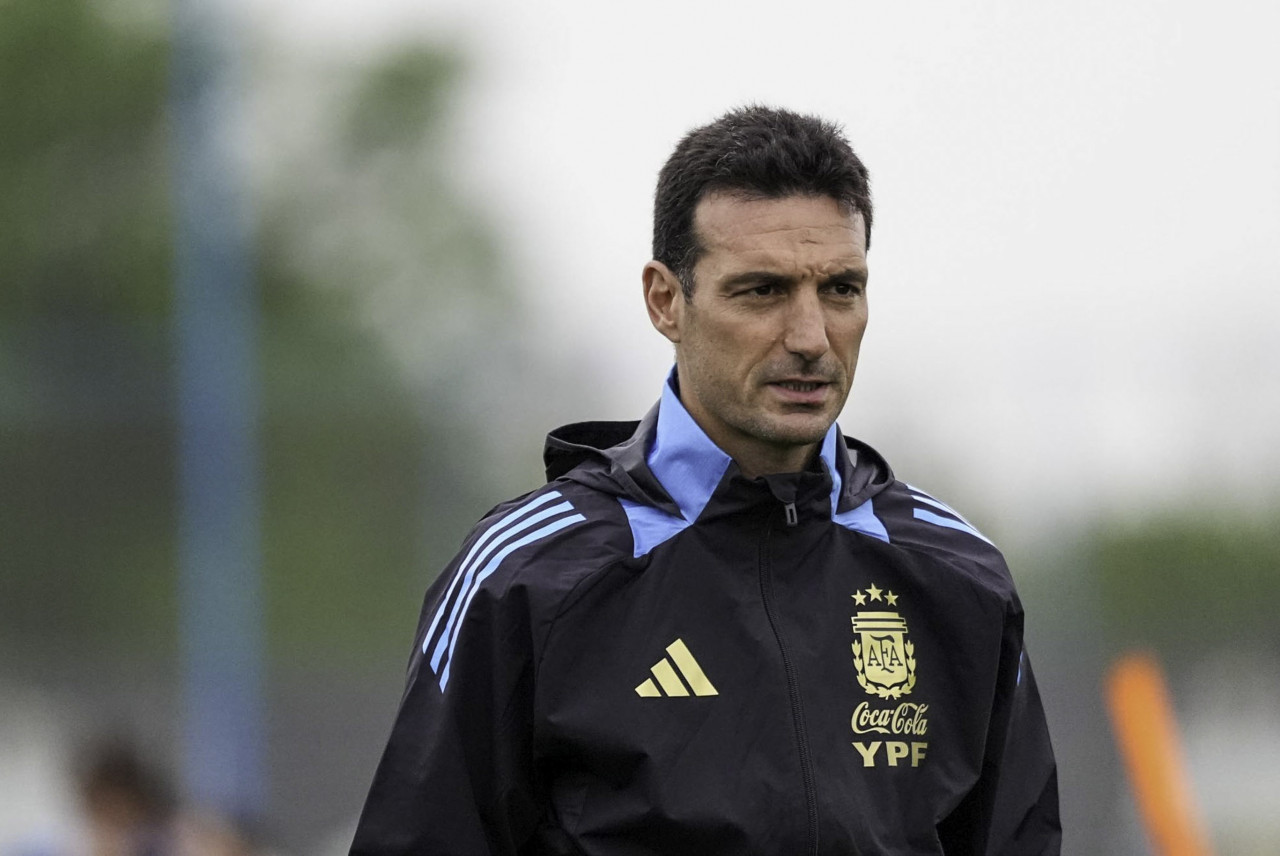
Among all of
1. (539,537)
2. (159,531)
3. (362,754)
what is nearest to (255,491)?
(159,531)

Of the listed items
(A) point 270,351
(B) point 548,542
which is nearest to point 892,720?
(B) point 548,542

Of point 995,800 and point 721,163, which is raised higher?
point 721,163

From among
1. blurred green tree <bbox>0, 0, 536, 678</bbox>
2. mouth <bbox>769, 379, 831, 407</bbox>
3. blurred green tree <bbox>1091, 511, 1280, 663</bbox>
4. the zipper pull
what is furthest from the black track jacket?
blurred green tree <bbox>0, 0, 536, 678</bbox>

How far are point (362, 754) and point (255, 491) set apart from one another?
1182mm

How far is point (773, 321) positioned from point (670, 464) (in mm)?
249

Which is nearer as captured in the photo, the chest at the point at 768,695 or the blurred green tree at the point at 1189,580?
the chest at the point at 768,695

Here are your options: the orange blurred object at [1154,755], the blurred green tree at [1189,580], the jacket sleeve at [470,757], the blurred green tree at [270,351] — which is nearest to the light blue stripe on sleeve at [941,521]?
the jacket sleeve at [470,757]

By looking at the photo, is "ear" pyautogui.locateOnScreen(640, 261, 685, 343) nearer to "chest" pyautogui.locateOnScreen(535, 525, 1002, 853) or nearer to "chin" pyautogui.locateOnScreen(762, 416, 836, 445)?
"chin" pyautogui.locateOnScreen(762, 416, 836, 445)

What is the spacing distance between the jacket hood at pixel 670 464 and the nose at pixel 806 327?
179 mm

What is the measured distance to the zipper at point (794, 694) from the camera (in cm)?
243

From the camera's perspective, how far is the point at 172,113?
8008 millimetres

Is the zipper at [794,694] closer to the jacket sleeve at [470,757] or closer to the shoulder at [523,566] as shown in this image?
the shoulder at [523,566]

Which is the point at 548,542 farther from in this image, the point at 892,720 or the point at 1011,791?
the point at 1011,791

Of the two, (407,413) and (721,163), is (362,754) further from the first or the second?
(721,163)
